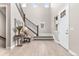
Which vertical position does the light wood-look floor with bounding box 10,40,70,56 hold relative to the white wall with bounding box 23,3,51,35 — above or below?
below

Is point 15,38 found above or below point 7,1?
below

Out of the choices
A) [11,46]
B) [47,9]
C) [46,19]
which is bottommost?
[11,46]

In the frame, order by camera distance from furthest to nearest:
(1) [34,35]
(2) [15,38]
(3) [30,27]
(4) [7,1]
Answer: (3) [30,27]
(1) [34,35]
(2) [15,38]
(4) [7,1]

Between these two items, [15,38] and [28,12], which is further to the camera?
[28,12]

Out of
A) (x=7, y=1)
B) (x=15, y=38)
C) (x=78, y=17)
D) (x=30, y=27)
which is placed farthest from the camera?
(x=30, y=27)

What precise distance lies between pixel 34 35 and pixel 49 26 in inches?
123

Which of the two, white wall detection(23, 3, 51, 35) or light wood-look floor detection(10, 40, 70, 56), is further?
white wall detection(23, 3, 51, 35)

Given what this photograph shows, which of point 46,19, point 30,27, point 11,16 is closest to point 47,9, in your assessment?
point 46,19

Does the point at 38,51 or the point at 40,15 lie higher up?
the point at 40,15

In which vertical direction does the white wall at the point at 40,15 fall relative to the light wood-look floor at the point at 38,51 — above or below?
above

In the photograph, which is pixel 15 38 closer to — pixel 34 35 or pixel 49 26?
pixel 34 35

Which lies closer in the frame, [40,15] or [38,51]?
Answer: [38,51]

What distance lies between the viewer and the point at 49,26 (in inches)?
595

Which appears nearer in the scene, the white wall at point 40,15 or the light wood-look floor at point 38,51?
the light wood-look floor at point 38,51
